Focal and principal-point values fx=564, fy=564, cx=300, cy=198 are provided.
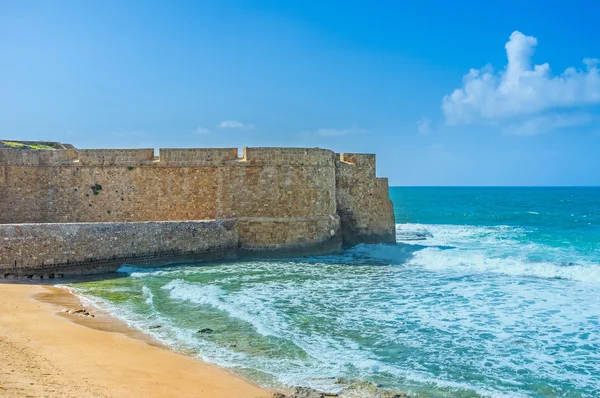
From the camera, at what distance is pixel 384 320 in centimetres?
1062

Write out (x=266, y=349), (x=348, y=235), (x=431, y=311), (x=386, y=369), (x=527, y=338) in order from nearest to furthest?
(x=386, y=369) → (x=266, y=349) → (x=527, y=338) → (x=431, y=311) → (x=348, y=235)

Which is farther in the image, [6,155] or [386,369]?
[6,155]

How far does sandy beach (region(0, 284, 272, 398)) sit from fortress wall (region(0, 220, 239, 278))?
4489 mm

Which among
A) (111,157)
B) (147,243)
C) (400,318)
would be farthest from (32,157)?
(400,318)

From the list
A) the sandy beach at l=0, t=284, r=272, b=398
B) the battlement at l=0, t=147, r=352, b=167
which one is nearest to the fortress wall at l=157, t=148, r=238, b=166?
the battlement at l=0, t=147, r=352, b=167

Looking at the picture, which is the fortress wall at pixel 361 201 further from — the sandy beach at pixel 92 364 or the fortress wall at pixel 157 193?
the sandy beach at pixel 92 364

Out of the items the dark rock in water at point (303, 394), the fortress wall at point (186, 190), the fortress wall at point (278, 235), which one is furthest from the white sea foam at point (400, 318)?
the fortress wall at point (186, 190)

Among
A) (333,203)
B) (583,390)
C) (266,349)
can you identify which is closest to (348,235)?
(333,203)

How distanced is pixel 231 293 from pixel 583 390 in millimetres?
7902

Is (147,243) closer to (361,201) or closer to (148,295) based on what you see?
(148,295)

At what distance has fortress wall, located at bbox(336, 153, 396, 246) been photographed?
21.8 meters

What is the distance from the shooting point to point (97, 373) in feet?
25.1

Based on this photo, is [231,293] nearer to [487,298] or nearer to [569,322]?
[487,298]

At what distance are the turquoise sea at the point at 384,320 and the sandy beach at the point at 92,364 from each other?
0.42 meters
